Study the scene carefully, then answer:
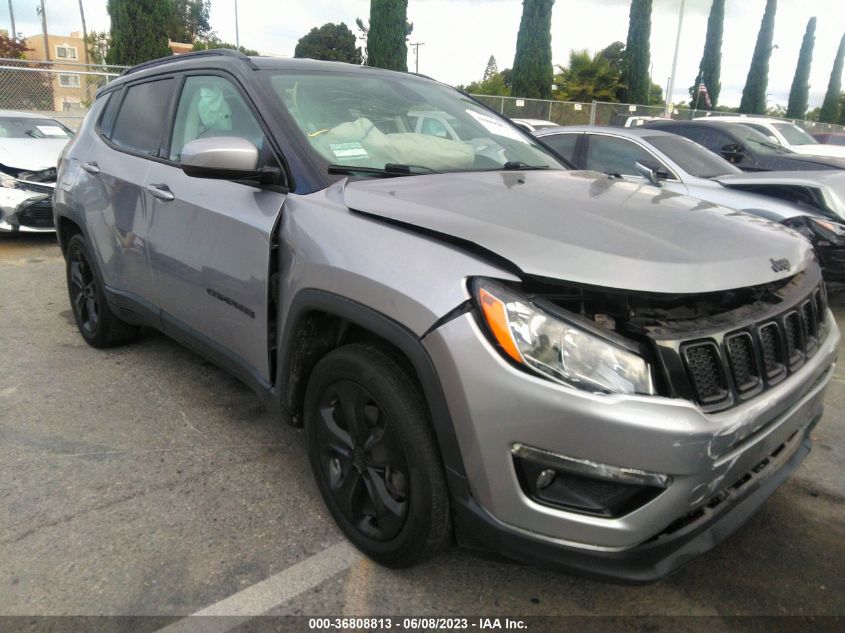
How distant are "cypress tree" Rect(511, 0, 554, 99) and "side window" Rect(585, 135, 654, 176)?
18775mm

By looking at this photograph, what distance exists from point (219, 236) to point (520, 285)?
145 centimetres

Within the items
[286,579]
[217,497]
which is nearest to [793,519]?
[286,579]

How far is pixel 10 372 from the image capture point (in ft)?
12.9

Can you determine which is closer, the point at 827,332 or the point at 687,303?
the point at 687,303

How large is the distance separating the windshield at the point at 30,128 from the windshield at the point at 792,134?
38.5 ft

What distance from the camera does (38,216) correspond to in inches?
293

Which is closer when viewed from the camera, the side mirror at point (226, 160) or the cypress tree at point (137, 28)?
the side mirror at point (226, 160)

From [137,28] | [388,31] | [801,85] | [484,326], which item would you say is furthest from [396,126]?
[801,85]

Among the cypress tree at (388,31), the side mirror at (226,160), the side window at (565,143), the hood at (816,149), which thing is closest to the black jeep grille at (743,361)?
the side mirror at (226,160)

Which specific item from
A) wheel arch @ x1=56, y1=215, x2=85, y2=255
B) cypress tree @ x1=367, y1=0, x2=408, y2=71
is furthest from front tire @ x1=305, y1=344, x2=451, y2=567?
cypress tree @ x1=367, y1=0, x2=408, y2=71

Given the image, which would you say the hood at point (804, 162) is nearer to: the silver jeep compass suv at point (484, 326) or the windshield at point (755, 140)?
the windshield at point (755, 140)

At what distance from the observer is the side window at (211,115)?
9.06 feet

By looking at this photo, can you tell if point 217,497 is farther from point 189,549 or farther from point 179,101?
point 179,101

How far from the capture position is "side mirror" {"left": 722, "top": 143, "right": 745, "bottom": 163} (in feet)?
26.0
